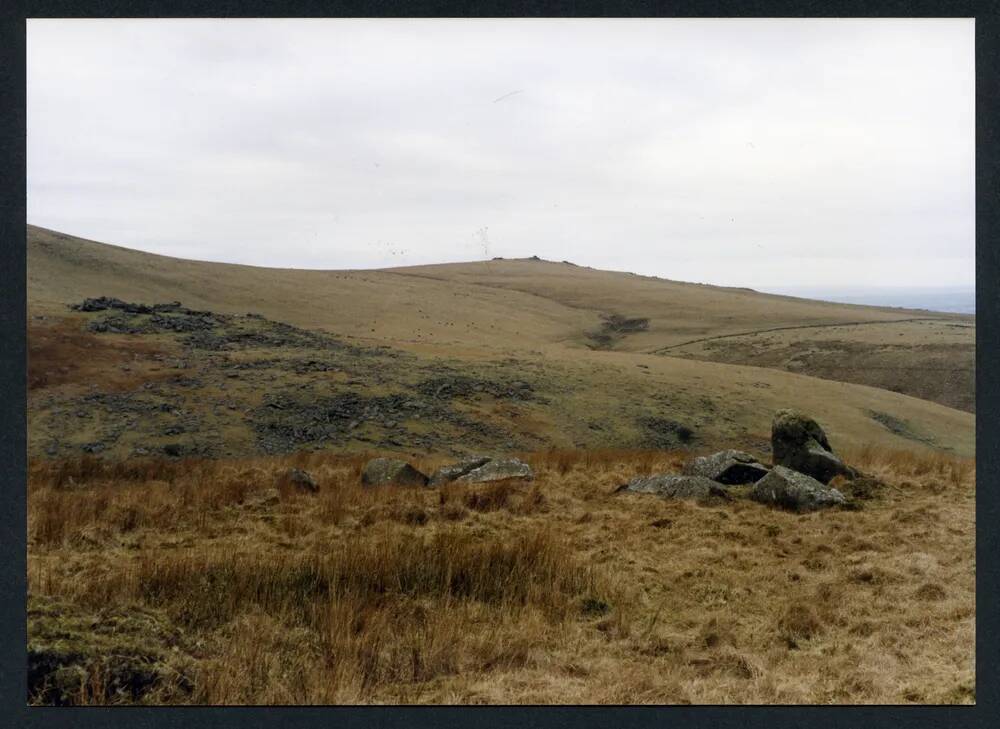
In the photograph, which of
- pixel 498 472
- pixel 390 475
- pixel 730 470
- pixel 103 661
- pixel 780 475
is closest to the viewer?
pixel 103 661

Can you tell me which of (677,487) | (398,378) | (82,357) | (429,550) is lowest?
(429,550)

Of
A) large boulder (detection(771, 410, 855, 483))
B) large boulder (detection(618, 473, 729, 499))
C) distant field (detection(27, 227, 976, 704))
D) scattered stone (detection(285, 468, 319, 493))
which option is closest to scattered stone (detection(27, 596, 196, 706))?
distant field (detection(27, 227, 976, 704))

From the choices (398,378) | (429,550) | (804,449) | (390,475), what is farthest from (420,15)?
(398,378)

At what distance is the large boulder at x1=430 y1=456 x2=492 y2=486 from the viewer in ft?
38.0

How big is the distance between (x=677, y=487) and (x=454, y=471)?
12.1 ft

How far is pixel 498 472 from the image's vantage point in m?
11.6

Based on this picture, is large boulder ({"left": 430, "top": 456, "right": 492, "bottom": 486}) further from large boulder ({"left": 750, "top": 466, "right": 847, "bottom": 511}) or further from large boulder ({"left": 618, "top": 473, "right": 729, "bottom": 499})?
large boulder ({"left": 750, "top": 466, "right": 847, "bottom": 511})

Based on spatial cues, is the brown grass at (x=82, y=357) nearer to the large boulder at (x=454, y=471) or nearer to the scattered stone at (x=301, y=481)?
the scattered stone at (x=301, y=481)

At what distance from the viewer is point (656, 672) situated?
5.46 meters

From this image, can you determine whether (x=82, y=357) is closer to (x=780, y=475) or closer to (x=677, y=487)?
(x=677, y=487)

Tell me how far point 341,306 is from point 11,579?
37708 mm

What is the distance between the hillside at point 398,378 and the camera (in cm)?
1741

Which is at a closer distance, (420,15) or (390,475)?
(420,15)

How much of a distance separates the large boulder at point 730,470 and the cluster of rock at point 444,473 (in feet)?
9.23
